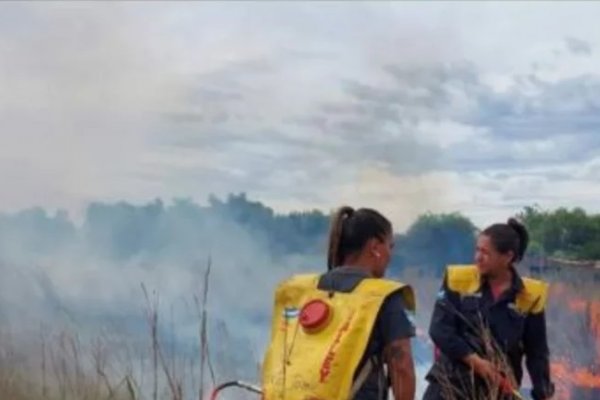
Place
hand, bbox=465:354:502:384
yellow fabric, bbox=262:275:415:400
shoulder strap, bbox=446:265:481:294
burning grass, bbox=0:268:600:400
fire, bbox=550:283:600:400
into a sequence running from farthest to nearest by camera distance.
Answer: fire, bbox=550:283:600:400 < shoulder strap, bbox=446:265:481:294 < burning grass, bbox=0:268:600:400 < hand, bbox=465:354:502:384 < yellow fabric, bbox=262:275:415:400

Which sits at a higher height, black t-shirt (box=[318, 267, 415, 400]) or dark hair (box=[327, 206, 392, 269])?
dark hair (box=[327, 206, 392, 269])

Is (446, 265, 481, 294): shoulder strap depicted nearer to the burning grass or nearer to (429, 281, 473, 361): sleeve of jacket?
(429, 281, 473, 361): sleeve of jacket

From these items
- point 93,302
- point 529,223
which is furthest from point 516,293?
point 93,302

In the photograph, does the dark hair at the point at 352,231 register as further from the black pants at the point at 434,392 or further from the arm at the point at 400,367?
the black pants at the point at 434,392

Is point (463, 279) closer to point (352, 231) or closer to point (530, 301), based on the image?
point (530, 301)

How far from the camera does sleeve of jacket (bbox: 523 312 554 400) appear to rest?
4.25 meters

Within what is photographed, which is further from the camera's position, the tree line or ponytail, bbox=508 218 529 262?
the tree line

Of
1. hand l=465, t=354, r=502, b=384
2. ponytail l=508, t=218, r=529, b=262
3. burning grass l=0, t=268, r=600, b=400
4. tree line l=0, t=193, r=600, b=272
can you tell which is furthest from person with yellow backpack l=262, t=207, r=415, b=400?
tree line l=0, t=193, r=600, b=272

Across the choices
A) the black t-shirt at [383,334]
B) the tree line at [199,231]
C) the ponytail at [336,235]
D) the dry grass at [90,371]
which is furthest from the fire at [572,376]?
the black t-shirt at [383,334]

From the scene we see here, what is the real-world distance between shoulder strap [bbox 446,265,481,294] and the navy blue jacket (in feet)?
0.06

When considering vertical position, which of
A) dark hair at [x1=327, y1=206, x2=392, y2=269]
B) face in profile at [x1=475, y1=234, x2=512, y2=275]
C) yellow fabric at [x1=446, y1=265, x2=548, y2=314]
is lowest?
yellow fabric at [x1=446, y1=265, x2=548, y2=314]

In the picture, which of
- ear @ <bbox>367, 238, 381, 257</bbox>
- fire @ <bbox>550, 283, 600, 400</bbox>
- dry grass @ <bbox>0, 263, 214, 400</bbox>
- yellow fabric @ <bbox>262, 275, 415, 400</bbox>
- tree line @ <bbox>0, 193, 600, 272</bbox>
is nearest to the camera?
yellow fabric @ <bbox>262, 275, 415, 400</bbox>

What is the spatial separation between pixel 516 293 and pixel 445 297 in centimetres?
25

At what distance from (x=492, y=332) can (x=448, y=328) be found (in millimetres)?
151
